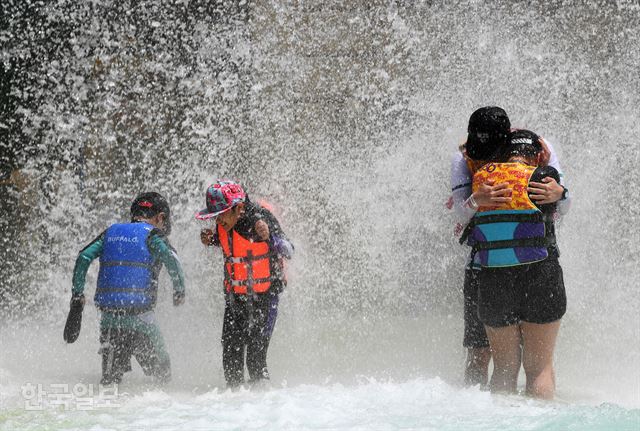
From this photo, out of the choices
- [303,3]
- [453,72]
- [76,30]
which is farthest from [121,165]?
[453,72]

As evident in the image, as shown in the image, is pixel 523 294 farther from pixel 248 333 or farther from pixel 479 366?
pixel 248 333

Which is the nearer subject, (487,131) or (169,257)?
(487,131)

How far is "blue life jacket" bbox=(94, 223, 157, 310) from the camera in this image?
5227mm

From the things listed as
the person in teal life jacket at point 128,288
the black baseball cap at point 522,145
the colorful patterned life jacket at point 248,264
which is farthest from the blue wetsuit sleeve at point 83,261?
the black baseball cap at point 522,145

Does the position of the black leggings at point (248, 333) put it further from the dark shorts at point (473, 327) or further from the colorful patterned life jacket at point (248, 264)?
the dark shorts at point (473, 327)

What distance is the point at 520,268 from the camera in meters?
3.93

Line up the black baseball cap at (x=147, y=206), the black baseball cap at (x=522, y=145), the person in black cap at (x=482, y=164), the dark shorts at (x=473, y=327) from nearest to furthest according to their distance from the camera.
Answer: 1. the person in black cap at (x=482, y=164)
2. the black baseball cap at (x=522, y=145)
3. the dark shorts at (x=473, y=327)
4. the black baseball cap at (x=147, y=206)

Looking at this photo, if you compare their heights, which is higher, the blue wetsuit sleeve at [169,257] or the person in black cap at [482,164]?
the person in black cap at [482,164]

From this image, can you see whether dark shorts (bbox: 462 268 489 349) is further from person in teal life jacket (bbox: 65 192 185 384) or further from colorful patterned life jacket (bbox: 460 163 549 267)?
person in teal life jacket (bbox: 65 192 185 384)

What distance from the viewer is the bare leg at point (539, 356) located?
3.97 m

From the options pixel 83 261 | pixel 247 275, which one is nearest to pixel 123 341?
pixel 83 261

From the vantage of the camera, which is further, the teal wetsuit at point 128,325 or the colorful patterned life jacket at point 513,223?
the teal wetsuit at point 128,325

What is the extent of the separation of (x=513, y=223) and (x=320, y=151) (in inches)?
219

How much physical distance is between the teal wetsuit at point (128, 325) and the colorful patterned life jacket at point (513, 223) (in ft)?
7.25
